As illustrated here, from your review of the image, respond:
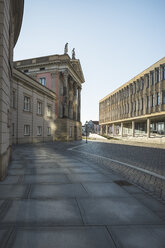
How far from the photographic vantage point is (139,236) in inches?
93.4

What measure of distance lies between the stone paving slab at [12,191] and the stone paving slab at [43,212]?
0.41 meters

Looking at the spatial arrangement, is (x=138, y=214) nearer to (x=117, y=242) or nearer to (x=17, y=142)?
(x=117, y=242)

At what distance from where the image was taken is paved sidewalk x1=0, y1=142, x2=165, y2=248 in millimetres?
2244

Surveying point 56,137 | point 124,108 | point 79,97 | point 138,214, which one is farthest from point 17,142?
point 124,108

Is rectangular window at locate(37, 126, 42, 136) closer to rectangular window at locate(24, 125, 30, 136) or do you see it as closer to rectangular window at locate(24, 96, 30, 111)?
rectangular window at locate(24, 125, 30, 136)

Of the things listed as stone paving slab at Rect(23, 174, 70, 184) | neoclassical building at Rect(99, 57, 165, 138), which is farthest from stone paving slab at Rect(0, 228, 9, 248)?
neoclassical building at Rect(99, 57, 165, 138)

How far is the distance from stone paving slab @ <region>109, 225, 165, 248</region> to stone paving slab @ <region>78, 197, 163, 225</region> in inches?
7.0

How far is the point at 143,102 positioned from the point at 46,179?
30.9 m

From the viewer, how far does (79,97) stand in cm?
4050

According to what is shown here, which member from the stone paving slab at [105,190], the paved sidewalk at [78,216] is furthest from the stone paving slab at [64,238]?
the stone paving slab at [105,190]

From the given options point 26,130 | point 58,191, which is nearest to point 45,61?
point 26,130

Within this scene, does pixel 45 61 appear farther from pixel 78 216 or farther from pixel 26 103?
pixel 78 216

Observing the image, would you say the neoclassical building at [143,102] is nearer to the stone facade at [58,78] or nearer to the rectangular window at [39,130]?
the stone facade at [58,78]

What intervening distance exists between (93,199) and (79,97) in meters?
38.0
